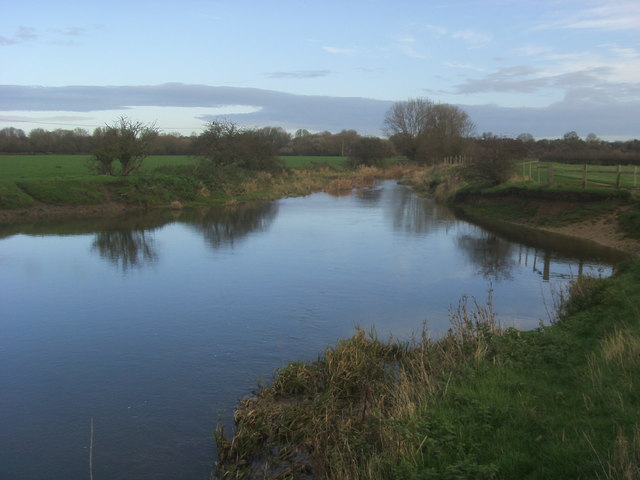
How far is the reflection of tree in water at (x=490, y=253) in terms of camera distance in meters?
16.1

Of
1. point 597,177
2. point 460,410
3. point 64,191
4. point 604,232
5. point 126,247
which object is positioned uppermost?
A: point 597,177

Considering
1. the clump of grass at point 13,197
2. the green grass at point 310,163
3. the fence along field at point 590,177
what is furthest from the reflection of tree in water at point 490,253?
the green grass at point 310,163

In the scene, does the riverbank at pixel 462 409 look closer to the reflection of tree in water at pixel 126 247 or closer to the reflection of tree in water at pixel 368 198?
the reflection of tree in water at pixel 126 247

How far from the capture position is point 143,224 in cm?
2691

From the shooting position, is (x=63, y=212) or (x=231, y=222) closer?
(x=231, y=222)

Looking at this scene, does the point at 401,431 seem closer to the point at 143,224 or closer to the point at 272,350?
the point at 272,350

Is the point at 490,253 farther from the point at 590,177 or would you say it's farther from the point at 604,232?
the point at 590,177

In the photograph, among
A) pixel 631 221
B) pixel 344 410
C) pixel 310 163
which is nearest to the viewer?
pixel 344 410

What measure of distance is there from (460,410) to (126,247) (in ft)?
55.5

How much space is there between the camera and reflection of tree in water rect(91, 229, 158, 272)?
58.9 ft

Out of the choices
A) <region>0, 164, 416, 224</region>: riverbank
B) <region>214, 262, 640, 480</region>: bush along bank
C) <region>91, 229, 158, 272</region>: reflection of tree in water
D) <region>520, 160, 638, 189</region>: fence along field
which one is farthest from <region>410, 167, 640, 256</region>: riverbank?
<region>91, 229, 158, 272</region>: reflection of tree in water

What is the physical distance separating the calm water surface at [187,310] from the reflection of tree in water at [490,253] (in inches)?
2.8

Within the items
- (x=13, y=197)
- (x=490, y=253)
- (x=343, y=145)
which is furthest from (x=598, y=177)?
(x=343, y=145)

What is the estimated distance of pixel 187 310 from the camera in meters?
12.2
